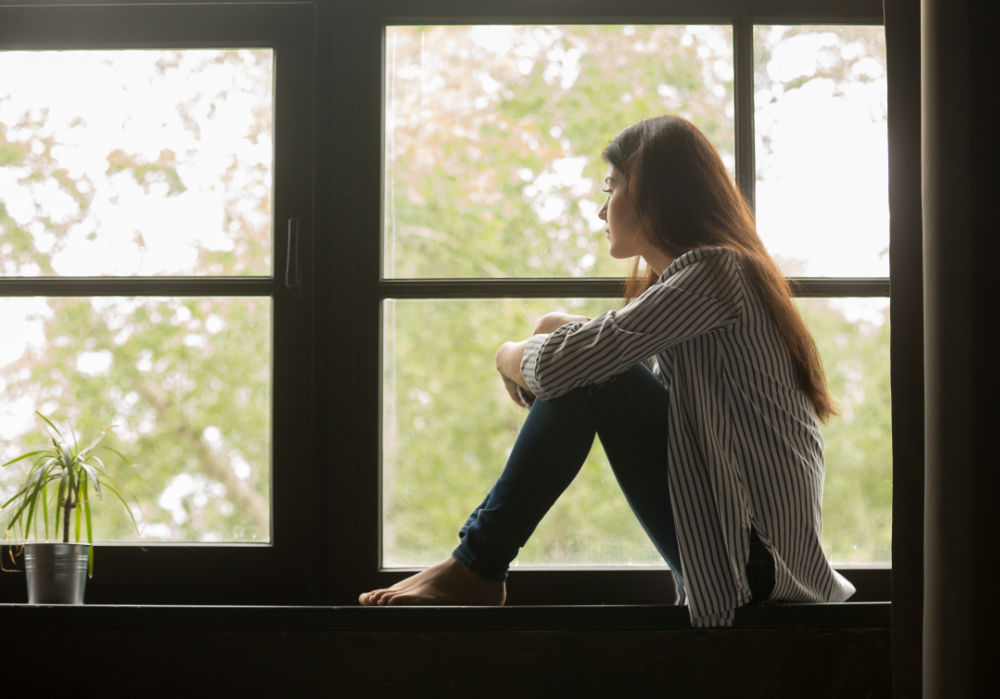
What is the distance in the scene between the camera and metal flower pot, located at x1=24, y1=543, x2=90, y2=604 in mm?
1585

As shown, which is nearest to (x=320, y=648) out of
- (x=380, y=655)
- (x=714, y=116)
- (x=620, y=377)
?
(x=380, y=655)

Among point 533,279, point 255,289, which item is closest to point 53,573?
point 255,289

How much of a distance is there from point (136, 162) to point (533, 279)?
0.75m

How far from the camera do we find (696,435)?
1.41m

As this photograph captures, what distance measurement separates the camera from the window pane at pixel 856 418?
1792 mm

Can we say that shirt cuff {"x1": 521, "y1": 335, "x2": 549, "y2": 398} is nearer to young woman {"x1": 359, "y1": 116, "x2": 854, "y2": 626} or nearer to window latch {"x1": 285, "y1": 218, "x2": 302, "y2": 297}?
young woman {"x1": 359, "y1": 116, "x2": 854, "y2": 626}

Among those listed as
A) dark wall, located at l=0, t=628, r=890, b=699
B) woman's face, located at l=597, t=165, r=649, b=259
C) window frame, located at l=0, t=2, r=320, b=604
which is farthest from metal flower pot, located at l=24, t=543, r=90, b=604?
woman's face, located at l=597, t=165, r=649, b=259

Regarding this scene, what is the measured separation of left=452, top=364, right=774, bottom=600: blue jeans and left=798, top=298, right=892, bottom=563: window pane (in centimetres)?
46

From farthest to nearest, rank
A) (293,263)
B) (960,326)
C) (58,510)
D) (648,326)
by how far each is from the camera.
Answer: (293,263), (58,510), (648,326), (960,326)

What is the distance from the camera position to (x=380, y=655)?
1400 millimetres

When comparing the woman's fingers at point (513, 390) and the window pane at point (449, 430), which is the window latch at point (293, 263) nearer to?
the window pane at point (449, 430)

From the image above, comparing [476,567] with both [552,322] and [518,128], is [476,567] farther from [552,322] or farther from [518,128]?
[518,128]

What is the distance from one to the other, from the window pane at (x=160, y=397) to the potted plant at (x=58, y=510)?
0.03 meters

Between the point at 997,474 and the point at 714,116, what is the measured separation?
39.5 inches
